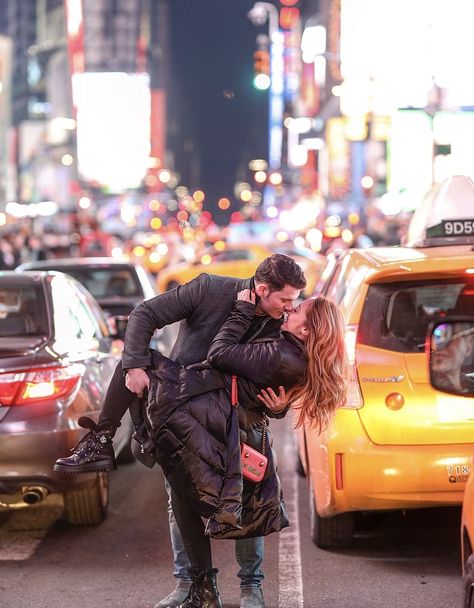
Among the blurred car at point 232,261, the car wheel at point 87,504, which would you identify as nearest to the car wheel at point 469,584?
the car wheel at point 87,504

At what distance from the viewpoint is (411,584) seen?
632 centimetres

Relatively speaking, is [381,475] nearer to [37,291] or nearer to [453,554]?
[453,554]

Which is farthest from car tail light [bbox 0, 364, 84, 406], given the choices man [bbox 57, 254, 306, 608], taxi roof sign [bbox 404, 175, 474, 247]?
taxi roof sign [bbox 404, 175, 474, 247]

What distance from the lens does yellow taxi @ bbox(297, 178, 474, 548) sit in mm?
6355

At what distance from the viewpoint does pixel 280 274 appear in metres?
5.15

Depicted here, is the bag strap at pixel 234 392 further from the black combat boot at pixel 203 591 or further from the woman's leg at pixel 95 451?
the black combat boot at pixel 203 591

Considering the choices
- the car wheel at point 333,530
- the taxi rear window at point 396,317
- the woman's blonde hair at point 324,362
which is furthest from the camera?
the car wheel at point 333,530

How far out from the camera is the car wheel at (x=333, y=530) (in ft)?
22.9

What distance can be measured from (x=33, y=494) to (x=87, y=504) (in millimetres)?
756

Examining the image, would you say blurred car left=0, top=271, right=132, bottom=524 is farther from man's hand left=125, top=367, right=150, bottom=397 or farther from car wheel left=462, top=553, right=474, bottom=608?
car wheel left=462, top=553, right=474, bottom=608

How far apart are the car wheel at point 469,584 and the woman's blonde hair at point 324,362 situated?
90 centimetres

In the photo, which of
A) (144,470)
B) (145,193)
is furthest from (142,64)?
(144,470)

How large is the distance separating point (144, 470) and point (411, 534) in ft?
9.68

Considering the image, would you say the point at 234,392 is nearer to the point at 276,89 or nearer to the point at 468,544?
the point at 468,544
